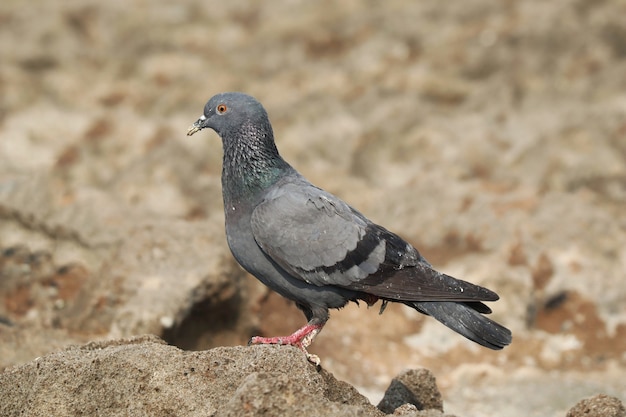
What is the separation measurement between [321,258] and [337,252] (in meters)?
0.15

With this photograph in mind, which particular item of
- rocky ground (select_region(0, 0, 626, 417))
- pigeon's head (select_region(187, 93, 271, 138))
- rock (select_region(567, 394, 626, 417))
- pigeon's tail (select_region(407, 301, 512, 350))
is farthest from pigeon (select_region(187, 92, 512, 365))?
rocky ground (select_region(0, 0, 626, 417))

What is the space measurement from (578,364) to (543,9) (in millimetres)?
11579

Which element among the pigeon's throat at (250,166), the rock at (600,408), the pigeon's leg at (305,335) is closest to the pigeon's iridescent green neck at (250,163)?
Result: the pigeon's throat at (250,166)

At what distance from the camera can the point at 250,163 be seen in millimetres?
7531

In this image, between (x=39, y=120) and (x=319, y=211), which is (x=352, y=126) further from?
(x=319, y=211)

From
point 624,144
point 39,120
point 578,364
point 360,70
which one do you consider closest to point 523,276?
point 578,364

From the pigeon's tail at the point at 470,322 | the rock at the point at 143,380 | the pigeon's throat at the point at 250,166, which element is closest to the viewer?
the rock at the point at 143,380

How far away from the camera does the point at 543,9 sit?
68.3 ft

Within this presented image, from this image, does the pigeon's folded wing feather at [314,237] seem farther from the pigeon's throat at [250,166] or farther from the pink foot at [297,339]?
the pink foot at [297,339]

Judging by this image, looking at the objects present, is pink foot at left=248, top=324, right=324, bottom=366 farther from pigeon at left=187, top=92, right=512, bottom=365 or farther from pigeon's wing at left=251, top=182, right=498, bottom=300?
pigeon's wing at left=251, top=182, right=498, bottom=300

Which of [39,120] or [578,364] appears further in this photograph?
[39,120]

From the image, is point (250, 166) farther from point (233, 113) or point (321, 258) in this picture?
point (321, 258)

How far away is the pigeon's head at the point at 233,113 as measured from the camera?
25.3 ft

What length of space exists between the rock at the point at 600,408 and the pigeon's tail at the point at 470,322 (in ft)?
2.39
